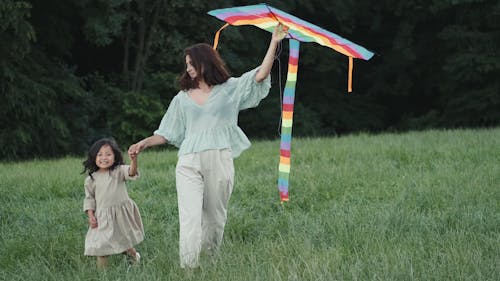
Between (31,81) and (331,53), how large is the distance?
11.6 m

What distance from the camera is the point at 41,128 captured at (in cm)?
1914

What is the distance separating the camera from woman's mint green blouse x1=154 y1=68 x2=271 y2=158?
16.8 ft

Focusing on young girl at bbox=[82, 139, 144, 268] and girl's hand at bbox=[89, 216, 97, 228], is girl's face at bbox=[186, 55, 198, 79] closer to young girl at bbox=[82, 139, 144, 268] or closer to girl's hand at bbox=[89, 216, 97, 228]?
young girl at bbox=[82, 139, 144, 268]

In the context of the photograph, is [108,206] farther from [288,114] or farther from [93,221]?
[288,114]

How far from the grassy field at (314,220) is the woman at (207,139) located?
0.27m

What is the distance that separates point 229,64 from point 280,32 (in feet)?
58.4

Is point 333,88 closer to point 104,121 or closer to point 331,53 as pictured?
point 331,53

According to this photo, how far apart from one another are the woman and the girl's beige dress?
1.48 ft

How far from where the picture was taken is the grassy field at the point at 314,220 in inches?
191

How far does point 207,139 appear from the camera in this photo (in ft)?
16.8

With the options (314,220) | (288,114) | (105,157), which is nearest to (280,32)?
(288,114)

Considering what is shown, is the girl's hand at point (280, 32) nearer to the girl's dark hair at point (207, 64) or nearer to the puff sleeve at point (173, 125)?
the girl's dark hair at point (207, 64)

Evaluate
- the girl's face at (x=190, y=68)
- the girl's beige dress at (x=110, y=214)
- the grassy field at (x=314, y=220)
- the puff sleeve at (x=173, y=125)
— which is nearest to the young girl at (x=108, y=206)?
the girl's beige dress at (x=110, y=214)

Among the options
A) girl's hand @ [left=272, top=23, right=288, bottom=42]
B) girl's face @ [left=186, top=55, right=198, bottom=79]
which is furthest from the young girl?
girl's hand @ [left=272, top=23, right=288, bottom=42]
